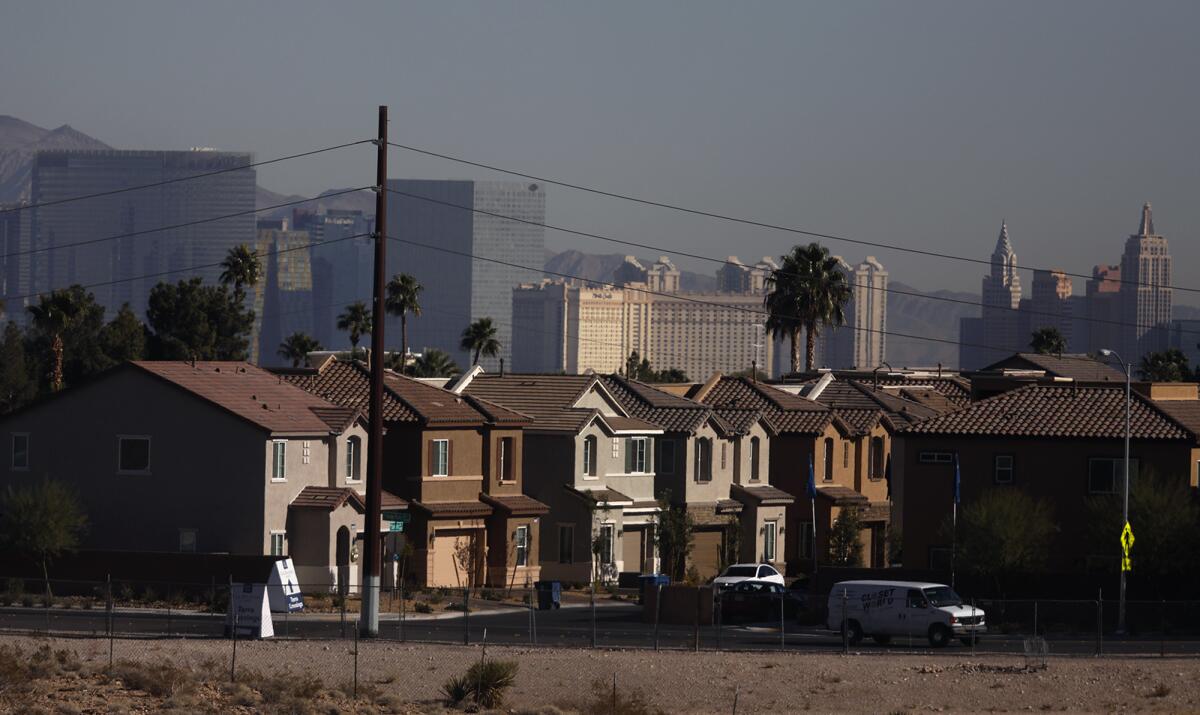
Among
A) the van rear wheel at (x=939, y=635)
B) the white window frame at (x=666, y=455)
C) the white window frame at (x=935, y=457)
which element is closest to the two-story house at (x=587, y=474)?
the white window frame at (x=666, y=455)

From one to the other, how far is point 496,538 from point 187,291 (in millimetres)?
65518

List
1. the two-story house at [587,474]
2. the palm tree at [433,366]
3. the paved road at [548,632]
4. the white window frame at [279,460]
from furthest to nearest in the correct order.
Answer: the palm tree at [433,366] → the two-story house at [587,474] → the white window frame at [279,460] → the paved road at [548,632]

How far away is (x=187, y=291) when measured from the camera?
139m

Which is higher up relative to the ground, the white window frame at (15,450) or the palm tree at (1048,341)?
the palm tree at (1048,341)

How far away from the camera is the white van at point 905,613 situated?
5544cm

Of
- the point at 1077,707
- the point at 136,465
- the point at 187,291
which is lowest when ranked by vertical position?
the point at 1077,707

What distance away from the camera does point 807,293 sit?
13762 cm

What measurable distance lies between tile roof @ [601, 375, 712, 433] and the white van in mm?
31128

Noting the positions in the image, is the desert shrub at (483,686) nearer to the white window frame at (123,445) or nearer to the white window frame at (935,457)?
the white window frame at (123,445)

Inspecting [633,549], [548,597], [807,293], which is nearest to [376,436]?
[548,597]

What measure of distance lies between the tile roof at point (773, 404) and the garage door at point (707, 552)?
25.2 feet

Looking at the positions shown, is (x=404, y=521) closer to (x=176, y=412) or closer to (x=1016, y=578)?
(x=176, y=412)

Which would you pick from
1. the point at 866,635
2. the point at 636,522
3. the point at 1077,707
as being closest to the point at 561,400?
the point at 636,522

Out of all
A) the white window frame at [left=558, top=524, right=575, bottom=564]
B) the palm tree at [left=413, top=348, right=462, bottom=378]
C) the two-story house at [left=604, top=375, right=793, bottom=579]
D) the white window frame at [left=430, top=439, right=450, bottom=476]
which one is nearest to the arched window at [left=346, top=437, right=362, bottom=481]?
the white window frame at [left=430, top=439, right=450, bottom=476]
